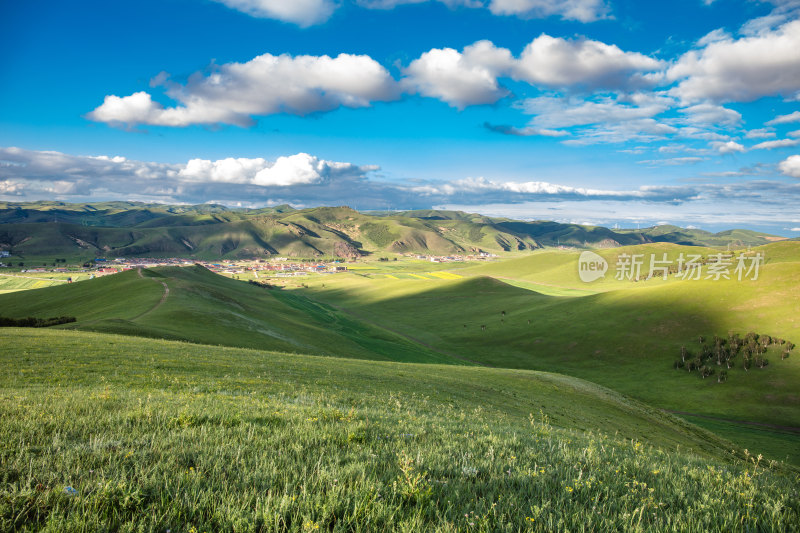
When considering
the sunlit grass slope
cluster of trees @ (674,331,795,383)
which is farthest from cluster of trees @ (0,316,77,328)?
cluster of trees @ (674,331,795,383)

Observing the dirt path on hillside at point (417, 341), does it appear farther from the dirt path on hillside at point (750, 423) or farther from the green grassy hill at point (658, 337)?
the dirt path on hillside at point (750, 423)

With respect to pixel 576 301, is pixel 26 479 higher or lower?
higher

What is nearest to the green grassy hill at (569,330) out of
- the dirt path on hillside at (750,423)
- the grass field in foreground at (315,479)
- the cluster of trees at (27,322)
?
the dirt path on hillside at (750,423)

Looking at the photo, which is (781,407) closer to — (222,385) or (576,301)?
(576,301)

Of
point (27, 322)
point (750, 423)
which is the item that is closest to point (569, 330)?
point (750, 423)

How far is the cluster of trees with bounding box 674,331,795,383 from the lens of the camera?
239 feet

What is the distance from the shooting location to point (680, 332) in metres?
87.6

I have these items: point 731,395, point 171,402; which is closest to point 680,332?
point 731,395

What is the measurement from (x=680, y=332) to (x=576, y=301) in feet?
117

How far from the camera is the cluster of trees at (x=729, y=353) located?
72875 mm

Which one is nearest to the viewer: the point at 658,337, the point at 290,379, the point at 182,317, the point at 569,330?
the point at 290,379

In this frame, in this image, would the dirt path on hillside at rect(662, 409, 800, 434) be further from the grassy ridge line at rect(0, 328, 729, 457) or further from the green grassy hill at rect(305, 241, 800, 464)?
the grassy ridge line at rect(0, 328, 729, 457)

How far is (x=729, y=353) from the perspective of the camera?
76.3 metres

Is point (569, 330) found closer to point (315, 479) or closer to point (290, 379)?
point (290, 379)
